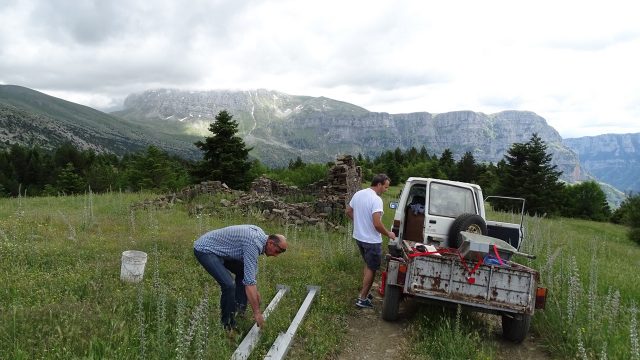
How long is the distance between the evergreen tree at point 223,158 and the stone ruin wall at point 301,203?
1150 cm

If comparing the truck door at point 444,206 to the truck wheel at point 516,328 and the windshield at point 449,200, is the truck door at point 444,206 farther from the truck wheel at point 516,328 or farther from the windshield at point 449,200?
the truck wheel at point 516,328

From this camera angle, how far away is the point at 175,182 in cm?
5438

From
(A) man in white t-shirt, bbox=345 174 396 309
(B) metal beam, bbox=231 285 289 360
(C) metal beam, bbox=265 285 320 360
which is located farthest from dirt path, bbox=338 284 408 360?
(B) metal beam, bbox=231 285 289 360

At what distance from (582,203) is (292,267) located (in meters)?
66.8

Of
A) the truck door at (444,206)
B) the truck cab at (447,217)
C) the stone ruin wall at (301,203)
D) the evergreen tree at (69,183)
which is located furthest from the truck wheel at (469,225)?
the evergreen tree at (69,183)

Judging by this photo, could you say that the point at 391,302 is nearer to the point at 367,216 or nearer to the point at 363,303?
the point at 363,303

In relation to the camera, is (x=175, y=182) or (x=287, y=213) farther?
(x=175, y=182)

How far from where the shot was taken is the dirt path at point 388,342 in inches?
245

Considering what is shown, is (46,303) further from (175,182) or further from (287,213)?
(175,182)

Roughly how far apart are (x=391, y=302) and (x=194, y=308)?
319 cm

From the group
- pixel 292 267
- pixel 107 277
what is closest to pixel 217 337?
pixel 107 277

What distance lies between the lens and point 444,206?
375 inches

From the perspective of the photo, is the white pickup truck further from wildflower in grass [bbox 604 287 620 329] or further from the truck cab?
the truck cab

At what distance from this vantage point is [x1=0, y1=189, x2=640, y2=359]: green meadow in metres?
4.94
